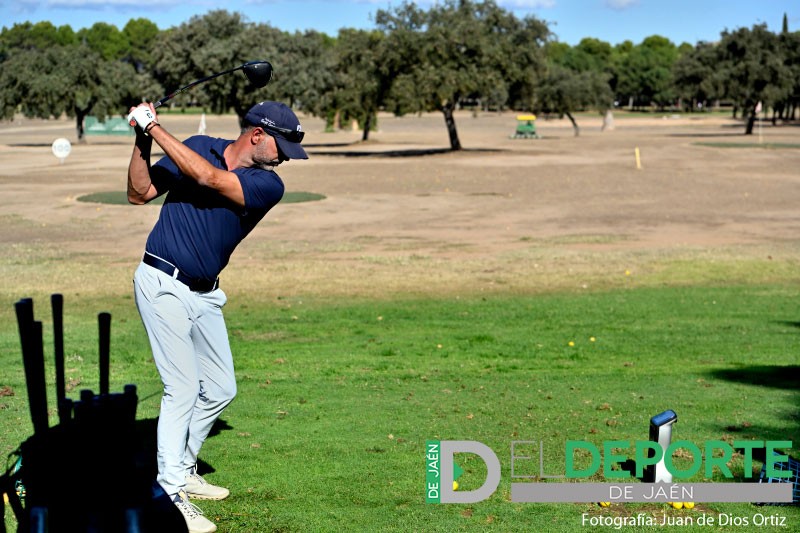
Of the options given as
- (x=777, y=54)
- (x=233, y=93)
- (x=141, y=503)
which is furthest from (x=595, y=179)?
(x=777, y=54)

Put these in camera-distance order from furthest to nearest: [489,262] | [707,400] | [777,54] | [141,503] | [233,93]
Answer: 1. [777,54]
2. [233,93]
3. [489,262]
4. [707,400]
5. [141,503]

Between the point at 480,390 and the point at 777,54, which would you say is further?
the point at 777,54

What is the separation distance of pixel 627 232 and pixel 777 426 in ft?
49.2

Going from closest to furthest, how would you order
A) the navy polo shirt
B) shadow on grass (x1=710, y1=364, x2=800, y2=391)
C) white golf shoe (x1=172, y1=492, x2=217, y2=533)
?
white golf shoe (x1=172, y1=492, x2=217, y2=533) < the navy polo shirt < shadow on grass (x1=710, y1=364, x2=800, y2=391)

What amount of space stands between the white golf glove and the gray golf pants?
76 cm

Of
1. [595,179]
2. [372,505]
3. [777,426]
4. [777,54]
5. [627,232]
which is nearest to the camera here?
[372,505]

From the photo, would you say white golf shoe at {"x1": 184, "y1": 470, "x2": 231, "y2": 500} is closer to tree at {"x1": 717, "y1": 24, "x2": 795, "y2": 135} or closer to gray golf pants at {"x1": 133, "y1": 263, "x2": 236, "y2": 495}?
gray golf pants at {"x1": 133, "y1": 263, "x2": 236, "y2": 495}

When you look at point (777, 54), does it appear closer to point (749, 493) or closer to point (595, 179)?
point (595, 179)

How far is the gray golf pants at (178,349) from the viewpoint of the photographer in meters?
5.40

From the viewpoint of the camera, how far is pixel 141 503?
12.6 feet

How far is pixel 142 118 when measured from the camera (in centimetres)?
511

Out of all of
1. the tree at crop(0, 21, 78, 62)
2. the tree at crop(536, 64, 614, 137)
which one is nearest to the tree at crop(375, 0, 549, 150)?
the tree at crop(536, 64, 614, 137)

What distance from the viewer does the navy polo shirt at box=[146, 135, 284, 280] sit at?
5371 mm

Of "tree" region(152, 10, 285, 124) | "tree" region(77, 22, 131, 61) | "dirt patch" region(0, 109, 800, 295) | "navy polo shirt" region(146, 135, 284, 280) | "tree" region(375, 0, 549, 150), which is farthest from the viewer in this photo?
"tree" region(77, 22, 131, 61)
